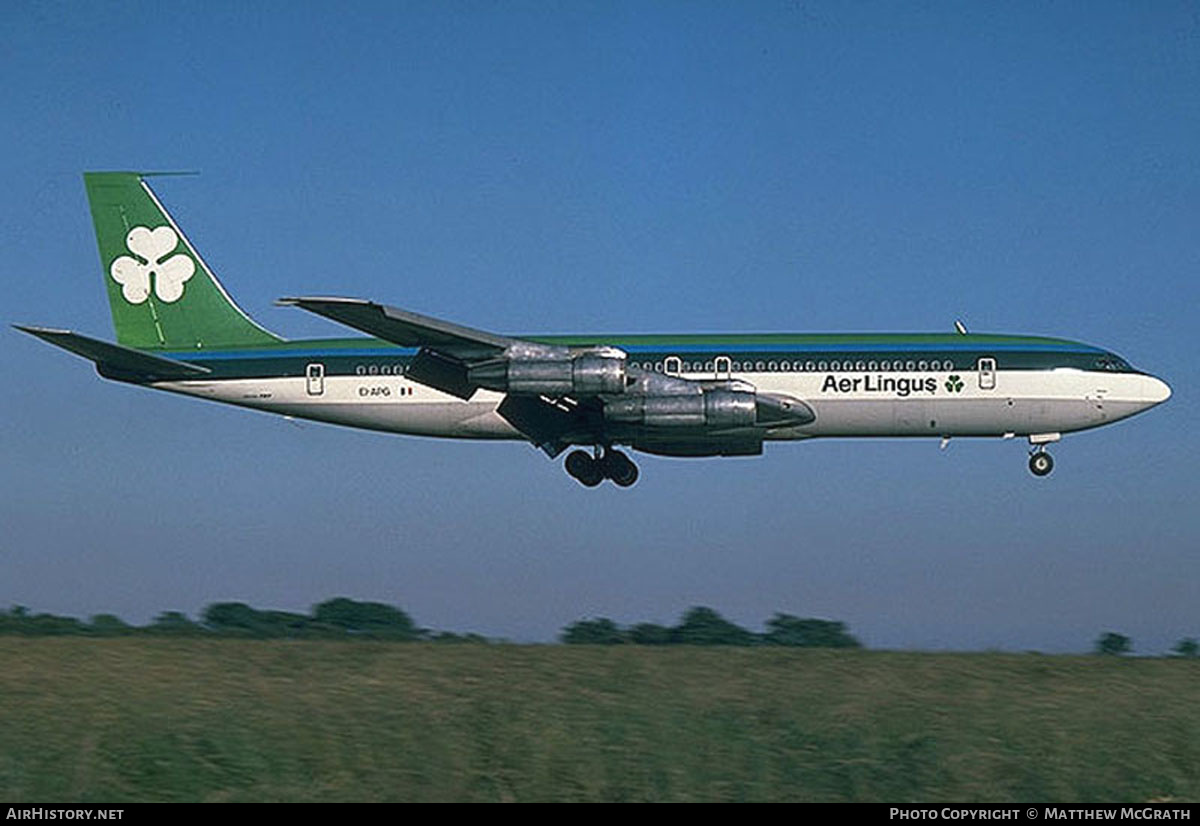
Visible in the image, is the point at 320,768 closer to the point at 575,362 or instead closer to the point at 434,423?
the point at 575,362

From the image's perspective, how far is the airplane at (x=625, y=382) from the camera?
132 feet

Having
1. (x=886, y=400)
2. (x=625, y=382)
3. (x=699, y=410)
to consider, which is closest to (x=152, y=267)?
(x=625, y=382)

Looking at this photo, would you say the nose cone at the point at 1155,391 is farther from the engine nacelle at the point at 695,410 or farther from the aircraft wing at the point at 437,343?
the aircraft wing at the point at 437,343

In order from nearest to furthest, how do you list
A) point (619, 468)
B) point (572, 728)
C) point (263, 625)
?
point (572, 728)
point (263, 625)
point (619, 468)

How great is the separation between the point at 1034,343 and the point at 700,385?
9.23 meters

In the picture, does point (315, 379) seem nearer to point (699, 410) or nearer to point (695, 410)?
point (695, 410)

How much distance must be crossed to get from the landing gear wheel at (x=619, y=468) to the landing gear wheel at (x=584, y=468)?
0.76ft

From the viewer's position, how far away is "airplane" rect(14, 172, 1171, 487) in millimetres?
40094

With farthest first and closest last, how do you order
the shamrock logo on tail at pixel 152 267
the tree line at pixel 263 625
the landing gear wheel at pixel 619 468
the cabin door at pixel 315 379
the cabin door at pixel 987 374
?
the shamrock logo on tail at pixel 152 267, the landing gear wheel at pixel 619 468, the cabin door at pixel 315 379, the cabin door at pixel 987 374, the tree line at pixel 263 625

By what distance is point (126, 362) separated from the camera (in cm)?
4297

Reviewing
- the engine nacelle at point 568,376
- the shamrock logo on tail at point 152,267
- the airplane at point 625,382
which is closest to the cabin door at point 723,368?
the airplane at point 625,382

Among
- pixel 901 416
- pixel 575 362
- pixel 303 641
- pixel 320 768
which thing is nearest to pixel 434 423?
pixel 575 362

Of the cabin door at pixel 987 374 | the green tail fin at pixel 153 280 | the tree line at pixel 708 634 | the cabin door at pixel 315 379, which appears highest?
the green tail fin at pixel 153 280

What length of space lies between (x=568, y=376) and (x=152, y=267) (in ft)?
48.7
